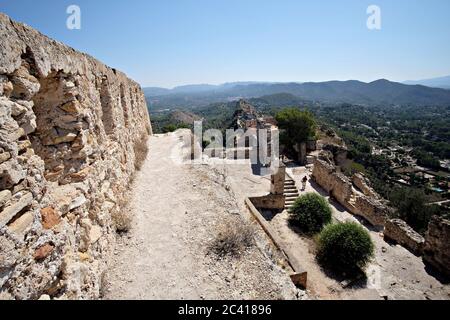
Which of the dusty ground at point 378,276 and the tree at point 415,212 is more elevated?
the dusty ground at point 378,276

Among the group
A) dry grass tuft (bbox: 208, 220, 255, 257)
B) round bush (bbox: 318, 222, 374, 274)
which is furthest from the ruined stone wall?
round bush (bbox: 318, 222, 374, 274)

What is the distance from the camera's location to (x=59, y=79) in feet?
12.7

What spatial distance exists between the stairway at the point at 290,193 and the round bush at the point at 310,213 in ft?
3.28

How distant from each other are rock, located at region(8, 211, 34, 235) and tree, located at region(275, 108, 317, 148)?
1774cm

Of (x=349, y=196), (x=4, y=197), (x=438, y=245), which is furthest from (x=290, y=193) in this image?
(x=4, y=197)

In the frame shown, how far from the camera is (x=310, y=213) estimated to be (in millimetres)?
9500

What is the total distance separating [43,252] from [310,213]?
8.59 metres

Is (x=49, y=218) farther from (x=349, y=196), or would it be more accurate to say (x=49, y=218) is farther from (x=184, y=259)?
(x=349, y=196)

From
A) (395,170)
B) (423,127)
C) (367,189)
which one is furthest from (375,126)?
(367,189)

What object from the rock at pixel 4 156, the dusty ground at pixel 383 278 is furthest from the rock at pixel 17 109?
the dusty ground at pixel 383 278

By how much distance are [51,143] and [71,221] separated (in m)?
1.22

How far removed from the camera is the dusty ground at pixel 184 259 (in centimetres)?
393

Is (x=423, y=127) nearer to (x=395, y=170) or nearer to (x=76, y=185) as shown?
(x=395, y=170)

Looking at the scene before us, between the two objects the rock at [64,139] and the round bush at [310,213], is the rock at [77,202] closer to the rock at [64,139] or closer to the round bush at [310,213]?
the rock at [64,139]
